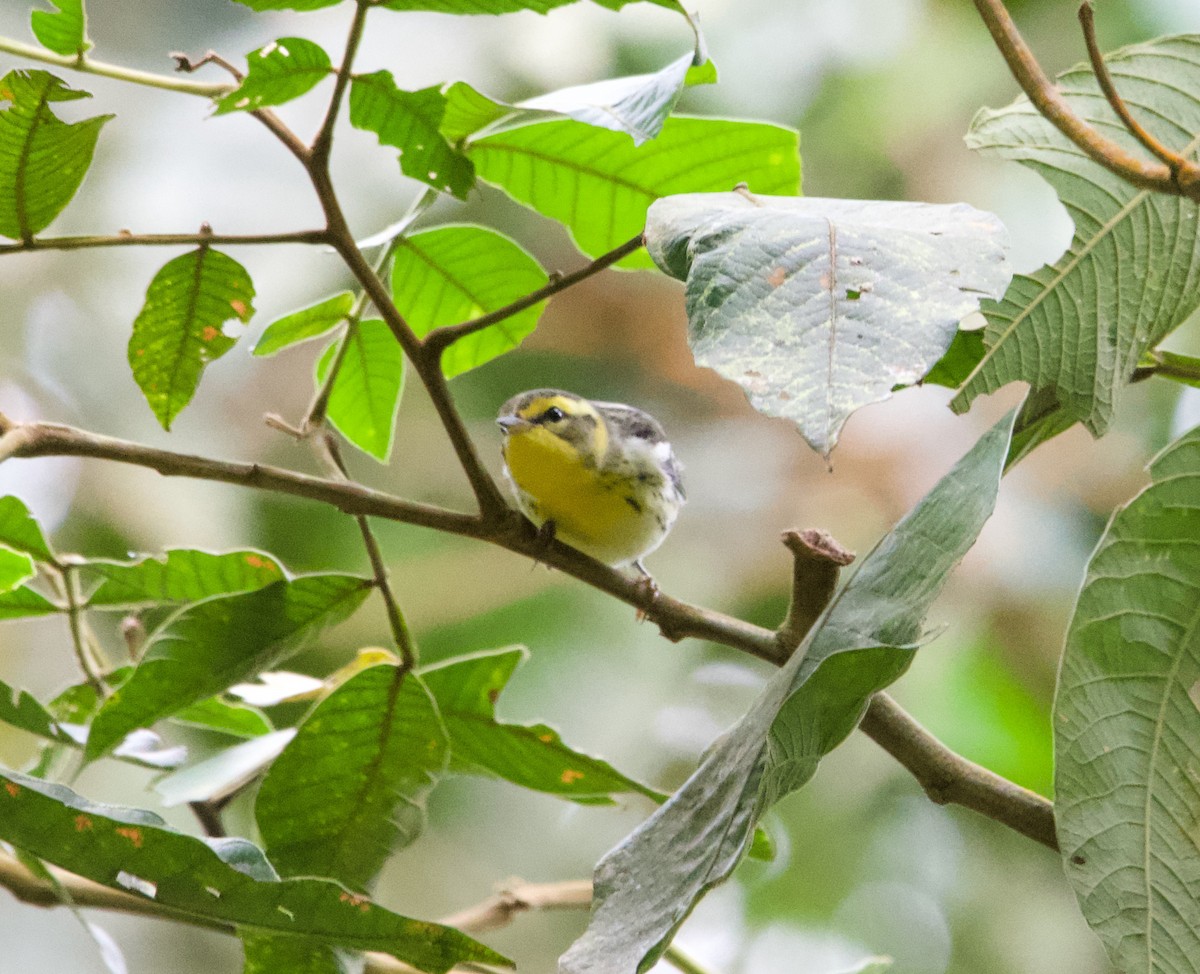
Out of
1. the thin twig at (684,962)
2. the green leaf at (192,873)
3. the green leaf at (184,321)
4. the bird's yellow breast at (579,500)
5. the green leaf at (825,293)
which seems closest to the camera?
the green leaf at (825,293)

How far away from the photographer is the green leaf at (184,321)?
3.25 feet

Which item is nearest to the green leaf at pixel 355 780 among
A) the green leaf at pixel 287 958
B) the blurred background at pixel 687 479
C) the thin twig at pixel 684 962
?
the green leaf at pixel 287 958

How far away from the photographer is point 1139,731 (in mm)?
898

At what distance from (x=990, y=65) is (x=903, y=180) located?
0.40 meters

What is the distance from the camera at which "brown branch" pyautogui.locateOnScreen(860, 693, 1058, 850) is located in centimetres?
91

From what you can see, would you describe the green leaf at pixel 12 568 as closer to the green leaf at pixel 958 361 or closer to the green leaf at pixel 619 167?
the green leaf at pixel 619 167

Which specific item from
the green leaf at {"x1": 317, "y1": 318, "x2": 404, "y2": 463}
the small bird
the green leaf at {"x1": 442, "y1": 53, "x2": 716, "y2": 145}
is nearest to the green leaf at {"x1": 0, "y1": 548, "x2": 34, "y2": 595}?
the green leaf at {"x1": 317, "y1": 318, "x2": 404, "y2": 463}

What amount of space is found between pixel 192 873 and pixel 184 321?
17.5 inches

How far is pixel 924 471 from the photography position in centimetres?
353

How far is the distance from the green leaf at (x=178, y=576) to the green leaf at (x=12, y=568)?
5.5 inches

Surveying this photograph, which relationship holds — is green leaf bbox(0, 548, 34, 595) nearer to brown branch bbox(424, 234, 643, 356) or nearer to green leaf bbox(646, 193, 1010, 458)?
brown branch bbox(424, 234, 643, 356)

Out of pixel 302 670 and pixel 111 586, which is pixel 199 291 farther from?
pixel 302 670

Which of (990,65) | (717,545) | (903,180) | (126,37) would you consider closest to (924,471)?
(717,545)

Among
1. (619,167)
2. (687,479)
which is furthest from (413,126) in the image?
(687,479)
